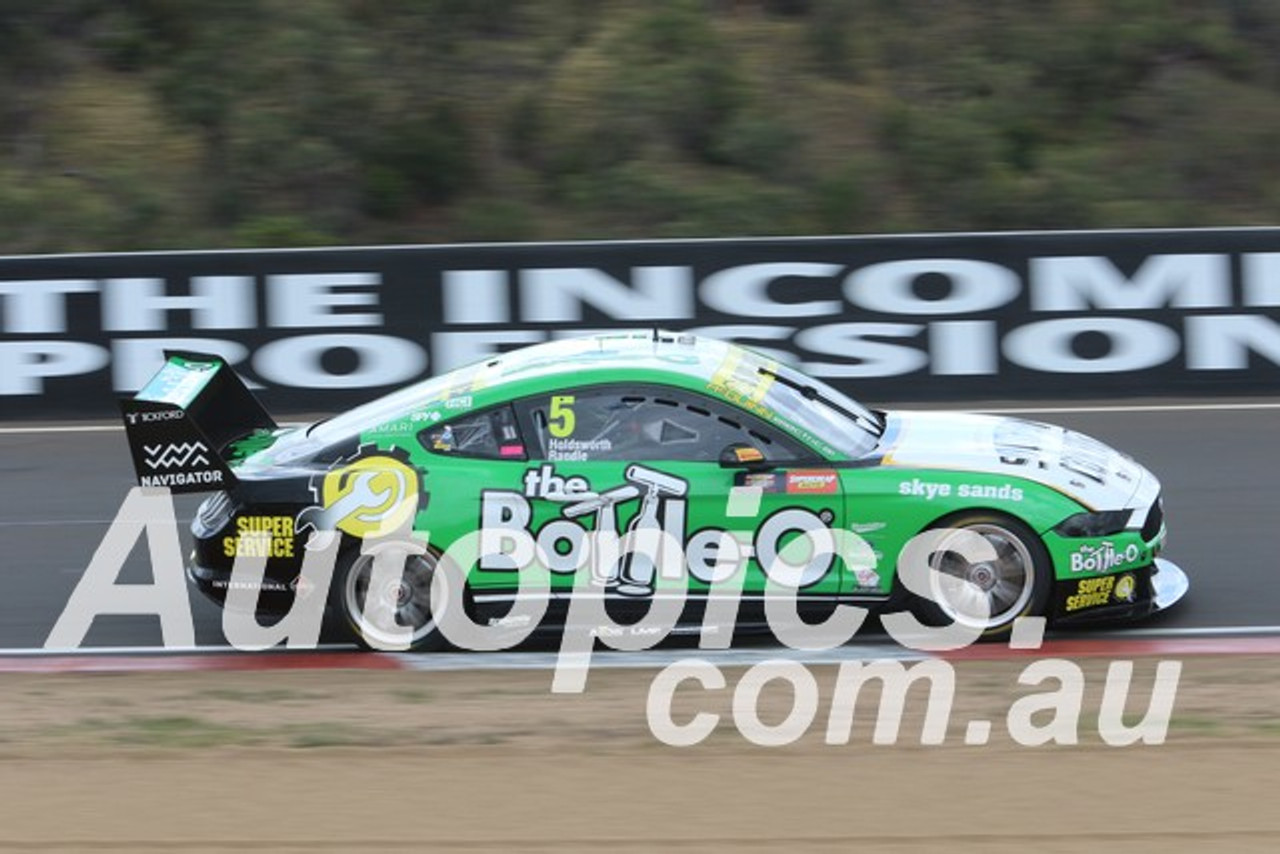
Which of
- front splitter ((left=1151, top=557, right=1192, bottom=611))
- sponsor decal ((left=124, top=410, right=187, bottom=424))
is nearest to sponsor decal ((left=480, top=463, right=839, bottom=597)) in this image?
front splitter ((left=1151, top=557, right=1192, bottom=611))

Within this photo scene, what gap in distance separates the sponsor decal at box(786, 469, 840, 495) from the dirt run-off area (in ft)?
3.48

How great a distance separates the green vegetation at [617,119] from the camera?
65.7 ft

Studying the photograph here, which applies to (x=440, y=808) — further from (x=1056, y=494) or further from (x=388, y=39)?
(x=388, y=39)

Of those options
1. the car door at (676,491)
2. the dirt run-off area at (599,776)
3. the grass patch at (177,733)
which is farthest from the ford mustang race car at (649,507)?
the grass patch at (177,733)

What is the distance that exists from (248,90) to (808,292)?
9.41 meters

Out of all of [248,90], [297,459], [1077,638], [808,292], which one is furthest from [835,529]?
[248,90]

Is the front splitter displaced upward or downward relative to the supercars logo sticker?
downward

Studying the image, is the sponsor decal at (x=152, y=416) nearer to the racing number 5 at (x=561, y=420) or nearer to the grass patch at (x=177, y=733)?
the grass patch at (x=177, y=733)

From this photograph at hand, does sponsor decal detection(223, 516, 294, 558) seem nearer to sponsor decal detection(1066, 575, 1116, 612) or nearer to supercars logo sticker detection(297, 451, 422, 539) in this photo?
supercars logo sticker detection(297, 451, 422, 539)

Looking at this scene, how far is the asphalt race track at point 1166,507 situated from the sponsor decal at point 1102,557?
0.53 metres

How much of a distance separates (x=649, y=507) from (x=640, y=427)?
0.38m

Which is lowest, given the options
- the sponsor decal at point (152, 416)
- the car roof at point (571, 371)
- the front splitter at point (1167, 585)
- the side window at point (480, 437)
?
the front splitter at point (1167, 585)

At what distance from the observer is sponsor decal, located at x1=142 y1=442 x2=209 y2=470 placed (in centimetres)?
876

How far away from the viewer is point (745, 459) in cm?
863
